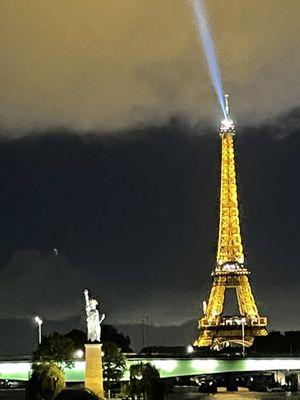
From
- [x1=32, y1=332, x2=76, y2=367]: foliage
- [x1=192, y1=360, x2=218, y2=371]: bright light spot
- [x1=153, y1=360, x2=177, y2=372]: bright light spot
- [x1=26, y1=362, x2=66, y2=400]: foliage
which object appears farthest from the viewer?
[x1=153, y1=360, x2=177, y2=372]: bright light spot

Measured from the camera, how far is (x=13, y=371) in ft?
296

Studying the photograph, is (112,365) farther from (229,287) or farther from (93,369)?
(229,287)

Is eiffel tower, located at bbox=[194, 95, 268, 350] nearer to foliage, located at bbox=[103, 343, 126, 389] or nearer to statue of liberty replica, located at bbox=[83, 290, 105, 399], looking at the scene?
foliage, located at bbox=[103, 343, 126, 389]

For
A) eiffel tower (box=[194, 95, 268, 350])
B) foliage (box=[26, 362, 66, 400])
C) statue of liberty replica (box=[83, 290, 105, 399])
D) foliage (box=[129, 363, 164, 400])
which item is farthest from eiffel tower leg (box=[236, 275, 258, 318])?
statue of liberty replica (box=[83, 290, 105, 399])

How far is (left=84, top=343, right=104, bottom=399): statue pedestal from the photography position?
5059 centimetres

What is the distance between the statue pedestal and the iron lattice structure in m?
61.4

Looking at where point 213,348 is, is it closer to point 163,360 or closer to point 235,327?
point 235,327

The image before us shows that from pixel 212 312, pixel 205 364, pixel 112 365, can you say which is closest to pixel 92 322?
pixel 112 365

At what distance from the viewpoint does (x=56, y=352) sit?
83250 mm

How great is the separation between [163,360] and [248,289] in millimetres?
29212

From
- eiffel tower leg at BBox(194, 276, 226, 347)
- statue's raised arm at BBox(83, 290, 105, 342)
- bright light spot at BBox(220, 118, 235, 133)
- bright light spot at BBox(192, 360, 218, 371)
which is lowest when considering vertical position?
statue's raised arm at BBox(83, 290, 105, 342)

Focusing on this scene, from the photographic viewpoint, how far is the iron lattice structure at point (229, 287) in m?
113

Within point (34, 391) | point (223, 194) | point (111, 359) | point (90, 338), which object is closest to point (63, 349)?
point (111, 359)

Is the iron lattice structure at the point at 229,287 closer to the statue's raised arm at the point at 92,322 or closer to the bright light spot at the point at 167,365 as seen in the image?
the bright light spot at the point at 167,365
